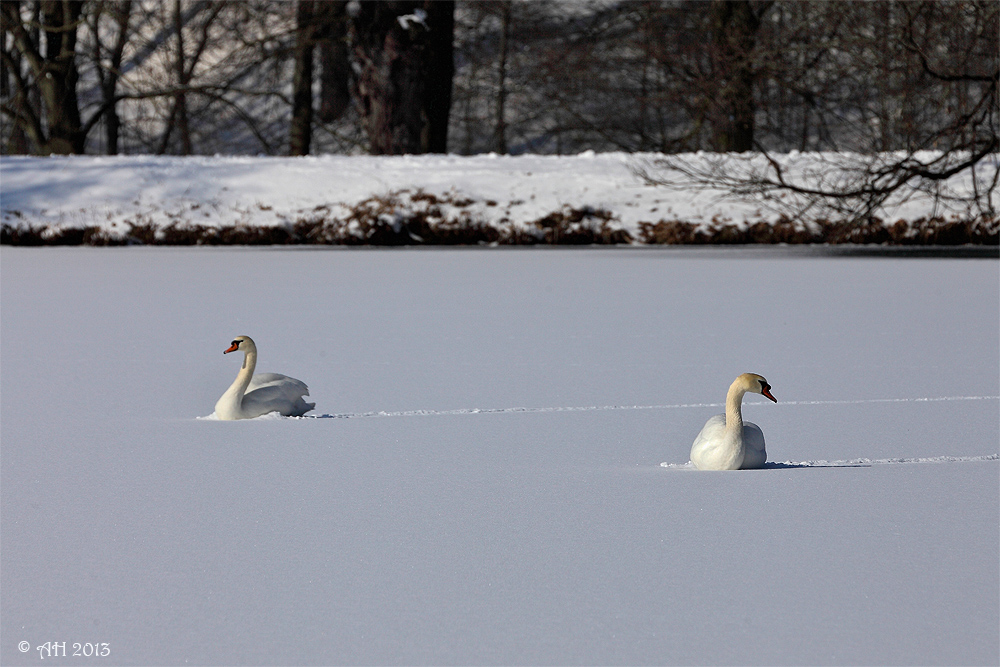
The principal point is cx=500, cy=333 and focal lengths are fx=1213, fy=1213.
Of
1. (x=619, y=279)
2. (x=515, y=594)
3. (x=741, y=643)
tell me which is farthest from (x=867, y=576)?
(x=619, y=279)

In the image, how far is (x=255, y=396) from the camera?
4.69m

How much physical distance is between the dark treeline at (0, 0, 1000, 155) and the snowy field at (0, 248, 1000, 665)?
6148 millimetres

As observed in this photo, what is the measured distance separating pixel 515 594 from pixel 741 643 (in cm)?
51

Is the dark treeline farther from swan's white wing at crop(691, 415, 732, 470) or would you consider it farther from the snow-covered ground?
swan's white wing at crop(691, 415, 732, 470)

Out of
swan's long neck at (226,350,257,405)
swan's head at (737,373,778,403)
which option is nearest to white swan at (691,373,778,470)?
swan's head at (737,373,778,403)

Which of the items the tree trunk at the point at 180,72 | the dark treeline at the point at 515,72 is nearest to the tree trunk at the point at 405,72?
the dark treeline at the point at 515,72

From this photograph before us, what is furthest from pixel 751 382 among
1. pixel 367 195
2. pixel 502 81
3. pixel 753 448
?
pixel 502 81

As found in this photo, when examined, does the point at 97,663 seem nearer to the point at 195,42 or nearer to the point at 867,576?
the point at 867,576

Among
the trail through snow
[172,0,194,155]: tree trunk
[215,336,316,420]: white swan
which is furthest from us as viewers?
[172,0,194,155]: tree trunk

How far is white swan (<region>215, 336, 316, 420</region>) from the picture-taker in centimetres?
466

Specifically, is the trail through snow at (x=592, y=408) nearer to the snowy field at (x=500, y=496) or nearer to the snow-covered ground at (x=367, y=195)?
the snowy field at (x=500, y=496)

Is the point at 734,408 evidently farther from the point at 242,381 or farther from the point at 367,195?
the point at 367,195

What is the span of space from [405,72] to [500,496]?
15379 mm

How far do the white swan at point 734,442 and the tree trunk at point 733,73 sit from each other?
32.3 ft
